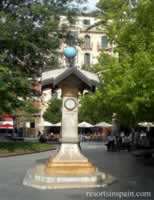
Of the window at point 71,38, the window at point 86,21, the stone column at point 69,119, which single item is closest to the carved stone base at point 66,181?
the stone column at point 69,119

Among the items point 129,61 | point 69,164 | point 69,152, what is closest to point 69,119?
point 69,152

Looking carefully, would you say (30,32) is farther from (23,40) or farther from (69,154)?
(69,154)

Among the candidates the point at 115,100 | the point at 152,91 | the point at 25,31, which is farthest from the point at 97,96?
the point at 152,91

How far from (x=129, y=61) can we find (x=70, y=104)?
7390 mm

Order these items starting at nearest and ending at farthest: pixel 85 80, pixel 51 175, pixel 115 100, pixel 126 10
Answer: pixel 51 175, pixel 85 80, pixel 115 100, pixel 126 10

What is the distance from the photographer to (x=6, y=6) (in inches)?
1292

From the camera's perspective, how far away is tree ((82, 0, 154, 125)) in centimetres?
1942

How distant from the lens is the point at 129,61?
2303 cm

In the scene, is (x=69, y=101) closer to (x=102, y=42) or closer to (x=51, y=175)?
(x=51, y=175)

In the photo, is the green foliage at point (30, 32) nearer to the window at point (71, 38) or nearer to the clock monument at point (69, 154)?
the window at point (71, 38)

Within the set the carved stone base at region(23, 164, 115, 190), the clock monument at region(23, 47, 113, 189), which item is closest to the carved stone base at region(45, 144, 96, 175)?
the clock monument at region(23, 47, 113, 189)

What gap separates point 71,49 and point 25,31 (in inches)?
612

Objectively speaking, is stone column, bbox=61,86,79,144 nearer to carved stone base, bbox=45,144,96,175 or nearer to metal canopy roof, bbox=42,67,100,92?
carved stone base, bbox=45,144,96,175

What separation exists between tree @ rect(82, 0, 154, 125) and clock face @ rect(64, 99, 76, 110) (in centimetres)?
343
